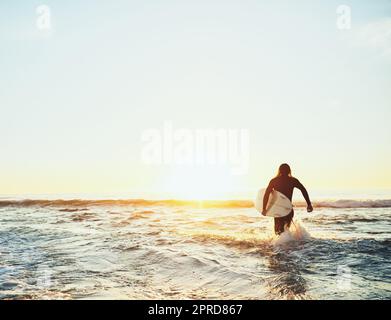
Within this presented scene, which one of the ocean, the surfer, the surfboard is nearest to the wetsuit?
the surfer

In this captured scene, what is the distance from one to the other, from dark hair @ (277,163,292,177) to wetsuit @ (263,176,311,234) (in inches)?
3.6

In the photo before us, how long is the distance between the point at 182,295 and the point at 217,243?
4.62m

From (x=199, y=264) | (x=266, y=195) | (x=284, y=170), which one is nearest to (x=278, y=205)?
(x=266, y=195)

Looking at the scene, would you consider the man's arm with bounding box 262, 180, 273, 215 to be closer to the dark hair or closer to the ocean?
the dark hair

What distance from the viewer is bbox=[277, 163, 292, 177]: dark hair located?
1039 cm

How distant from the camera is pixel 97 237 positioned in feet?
38.1

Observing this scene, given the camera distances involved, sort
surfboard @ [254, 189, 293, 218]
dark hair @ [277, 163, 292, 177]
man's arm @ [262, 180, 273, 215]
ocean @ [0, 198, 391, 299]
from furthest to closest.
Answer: dark hair @ [277, 163, 292, 177] < man's arm @ [262, 180, 273, 215] < surfboard @ [254, 189, 293, 218] < ocean @ [0, 198, 391, 299]

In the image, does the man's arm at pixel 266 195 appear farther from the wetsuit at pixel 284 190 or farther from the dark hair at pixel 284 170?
the dark hair at pixel 284 170

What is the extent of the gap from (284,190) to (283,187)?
89 mm

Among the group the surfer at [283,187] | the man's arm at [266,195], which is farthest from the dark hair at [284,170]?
the man's arm at [266,195]

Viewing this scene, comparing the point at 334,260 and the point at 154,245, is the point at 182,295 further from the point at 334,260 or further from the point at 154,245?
the point at 154,245
